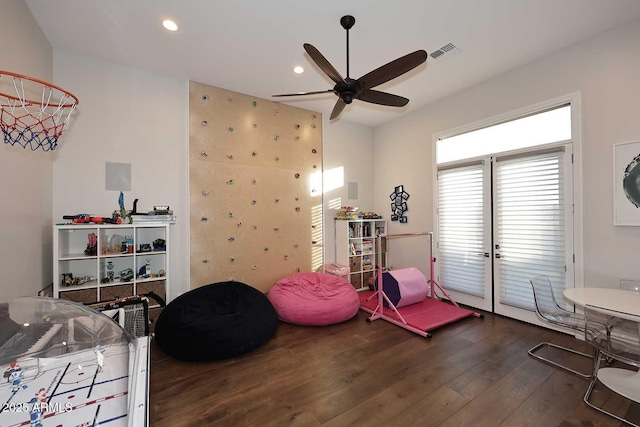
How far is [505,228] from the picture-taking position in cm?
370

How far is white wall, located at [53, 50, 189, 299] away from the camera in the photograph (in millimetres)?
3176

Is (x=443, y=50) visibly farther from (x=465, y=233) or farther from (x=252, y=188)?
(x=252, y=188)

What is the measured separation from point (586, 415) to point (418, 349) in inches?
50.8

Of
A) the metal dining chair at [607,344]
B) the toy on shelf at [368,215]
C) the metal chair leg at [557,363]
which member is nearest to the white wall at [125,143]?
the toy on shelf at [368,215]

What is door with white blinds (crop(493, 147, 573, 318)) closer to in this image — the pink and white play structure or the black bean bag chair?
the pink and white play structure

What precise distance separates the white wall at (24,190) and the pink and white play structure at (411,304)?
3.67m

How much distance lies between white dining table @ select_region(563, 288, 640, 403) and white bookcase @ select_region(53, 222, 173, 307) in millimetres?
4271

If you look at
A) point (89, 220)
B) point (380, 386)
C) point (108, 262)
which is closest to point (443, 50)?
point (380, 386)

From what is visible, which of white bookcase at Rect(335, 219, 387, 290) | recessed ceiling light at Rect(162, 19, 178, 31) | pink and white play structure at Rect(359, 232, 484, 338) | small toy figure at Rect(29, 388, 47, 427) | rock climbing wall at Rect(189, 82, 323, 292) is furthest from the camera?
white bookcase at Rect(335, 219, 387, 290)

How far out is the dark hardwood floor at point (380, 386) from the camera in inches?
76.0

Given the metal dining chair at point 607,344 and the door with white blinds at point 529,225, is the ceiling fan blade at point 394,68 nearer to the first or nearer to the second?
the door with white blinds at point 529,225

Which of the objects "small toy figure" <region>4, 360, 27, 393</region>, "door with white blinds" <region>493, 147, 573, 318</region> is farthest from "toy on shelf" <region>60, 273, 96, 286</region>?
"door with white blinds" <region>493, 147, 573, 318</region>

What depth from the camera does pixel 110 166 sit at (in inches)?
133

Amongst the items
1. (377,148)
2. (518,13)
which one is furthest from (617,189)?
(377,148)
